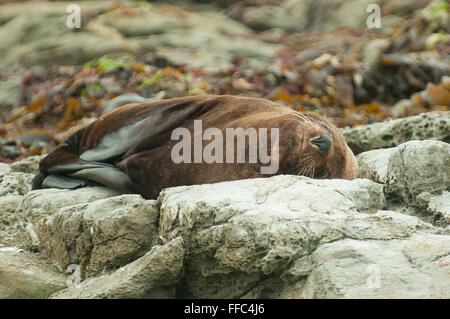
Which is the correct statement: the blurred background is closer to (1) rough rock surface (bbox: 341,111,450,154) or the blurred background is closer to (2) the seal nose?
(1) rough rock surface (bbox: 341,111,450,154)

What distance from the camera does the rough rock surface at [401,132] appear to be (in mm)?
5684

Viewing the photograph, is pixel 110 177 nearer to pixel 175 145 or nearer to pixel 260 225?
pixel 175 145

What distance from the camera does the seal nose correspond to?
395 cm

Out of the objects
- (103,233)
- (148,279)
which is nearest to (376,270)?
(148,279)

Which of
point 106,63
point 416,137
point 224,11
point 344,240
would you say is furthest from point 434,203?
point 224,11

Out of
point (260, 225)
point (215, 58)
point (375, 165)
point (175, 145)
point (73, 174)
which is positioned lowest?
point (215, 58)

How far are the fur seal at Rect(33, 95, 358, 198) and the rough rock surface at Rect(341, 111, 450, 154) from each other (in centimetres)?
139

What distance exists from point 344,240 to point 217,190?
0.86 meters

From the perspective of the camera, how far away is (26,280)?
358 centimetres

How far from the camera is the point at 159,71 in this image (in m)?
11.2

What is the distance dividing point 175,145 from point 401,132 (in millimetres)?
2382

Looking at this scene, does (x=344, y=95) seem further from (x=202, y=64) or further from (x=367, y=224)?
(x=367, y=224)

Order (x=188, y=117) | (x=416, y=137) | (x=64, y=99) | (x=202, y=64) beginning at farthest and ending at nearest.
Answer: (x=202, y=64) → (x=64, y=99) → (x=416, y=137) → (x=188, y=117)

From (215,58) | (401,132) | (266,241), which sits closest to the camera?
(266,241)
